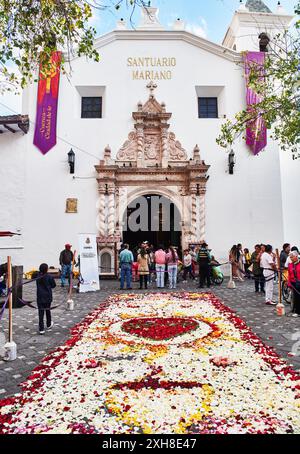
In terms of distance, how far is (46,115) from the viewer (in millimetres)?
16359

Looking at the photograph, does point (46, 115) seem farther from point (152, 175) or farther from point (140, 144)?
point (152, 175)

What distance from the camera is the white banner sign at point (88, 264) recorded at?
11.8 meters

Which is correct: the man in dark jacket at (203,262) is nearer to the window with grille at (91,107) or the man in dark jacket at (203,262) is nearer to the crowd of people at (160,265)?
the crowd of people at (160,265)

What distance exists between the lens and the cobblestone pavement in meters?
4.70

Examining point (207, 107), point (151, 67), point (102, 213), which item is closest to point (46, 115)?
Answer: point (102, 213)

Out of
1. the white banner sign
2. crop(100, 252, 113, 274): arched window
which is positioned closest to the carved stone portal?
crop(100, 252, 113, 274): arched window

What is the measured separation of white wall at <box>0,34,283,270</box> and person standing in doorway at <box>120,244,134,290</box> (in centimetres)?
434

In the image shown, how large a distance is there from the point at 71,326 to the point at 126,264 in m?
5.10

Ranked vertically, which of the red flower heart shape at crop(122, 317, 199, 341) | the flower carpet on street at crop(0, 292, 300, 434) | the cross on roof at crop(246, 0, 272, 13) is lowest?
the flower carpet on street at crop(0, 292, 300, 434)

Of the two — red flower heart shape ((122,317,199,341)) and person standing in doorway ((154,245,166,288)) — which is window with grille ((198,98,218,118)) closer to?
person standing in doorway ((154,245,166,288))

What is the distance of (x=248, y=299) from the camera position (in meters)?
10.0

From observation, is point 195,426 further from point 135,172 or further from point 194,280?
point 135,172

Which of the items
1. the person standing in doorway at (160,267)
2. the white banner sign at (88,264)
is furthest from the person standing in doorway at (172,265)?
the white banner sign at (88,264)

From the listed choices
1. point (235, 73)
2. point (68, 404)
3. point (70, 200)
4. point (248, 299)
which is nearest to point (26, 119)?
point (70, 200)
